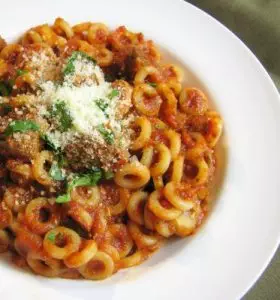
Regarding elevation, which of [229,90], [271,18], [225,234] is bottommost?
[225,234]

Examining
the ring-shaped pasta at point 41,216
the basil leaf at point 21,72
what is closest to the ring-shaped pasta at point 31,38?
the basil leaf at point 21,72

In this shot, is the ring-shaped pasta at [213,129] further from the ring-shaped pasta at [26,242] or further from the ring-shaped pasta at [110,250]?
the ring-shaped pasta at [26,242]

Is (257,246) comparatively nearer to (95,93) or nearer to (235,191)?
(235,191)

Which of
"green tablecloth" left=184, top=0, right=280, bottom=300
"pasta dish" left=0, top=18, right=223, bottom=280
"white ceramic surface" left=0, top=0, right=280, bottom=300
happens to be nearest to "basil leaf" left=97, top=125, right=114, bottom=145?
"pasta dish" left=0, top=18, right=223, bottom=280

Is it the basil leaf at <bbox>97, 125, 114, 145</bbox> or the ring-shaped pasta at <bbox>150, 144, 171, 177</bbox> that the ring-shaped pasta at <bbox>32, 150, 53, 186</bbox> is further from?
the ring-shaped pasta at <bbox>150, 144, 171, 177</bbox>

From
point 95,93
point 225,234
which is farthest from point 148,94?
point 225,234

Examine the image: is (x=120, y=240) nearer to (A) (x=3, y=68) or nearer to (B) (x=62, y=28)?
(A) (x=3, y=68)
